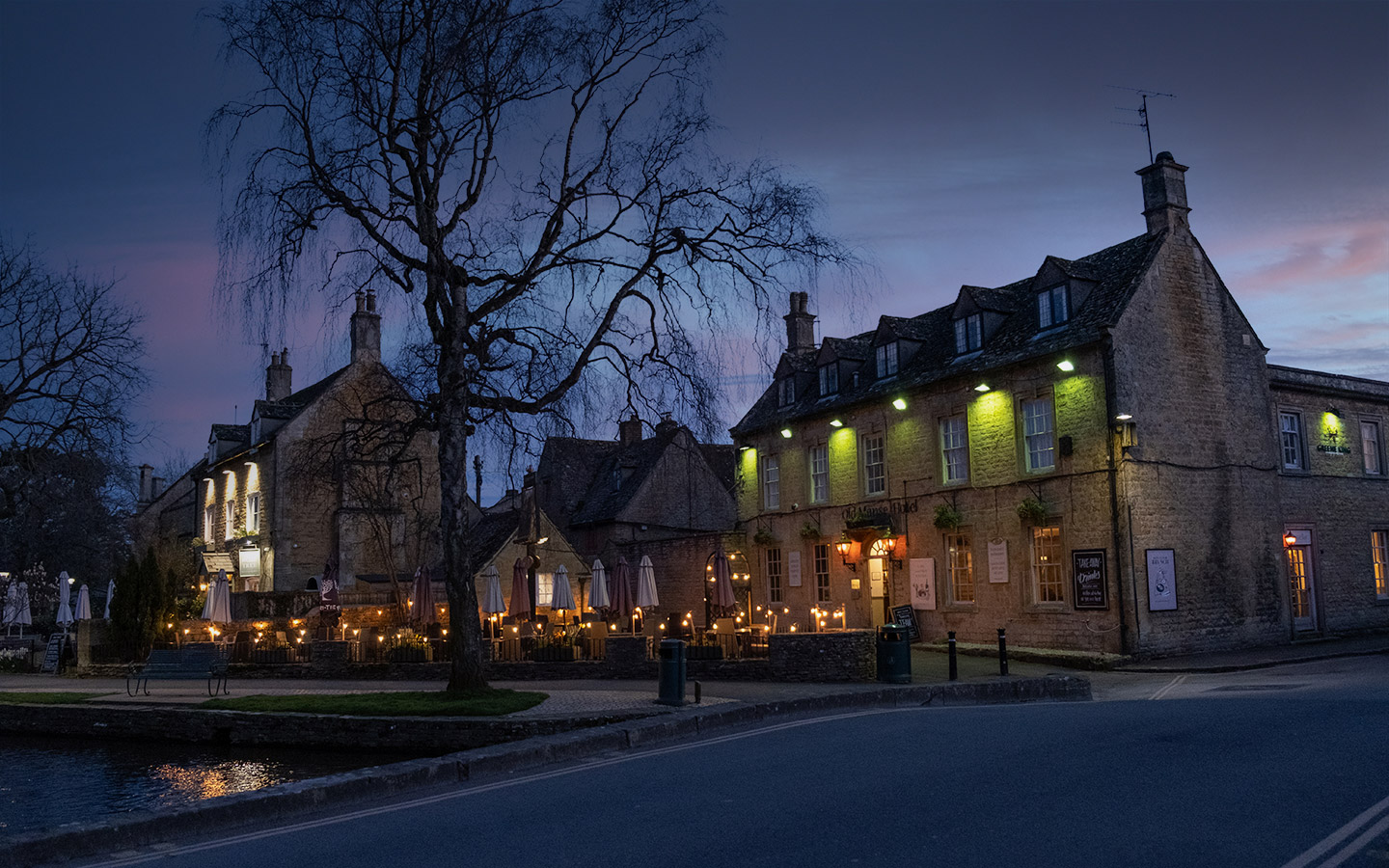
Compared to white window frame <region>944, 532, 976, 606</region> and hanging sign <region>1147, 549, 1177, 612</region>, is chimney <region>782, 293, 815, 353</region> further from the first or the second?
hanging sign <region>1147, 549, 1177, 612</region>

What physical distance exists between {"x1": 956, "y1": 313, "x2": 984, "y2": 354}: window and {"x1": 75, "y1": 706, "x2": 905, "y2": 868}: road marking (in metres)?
15.3

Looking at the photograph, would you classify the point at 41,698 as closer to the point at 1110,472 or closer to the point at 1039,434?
the point at 1039,434

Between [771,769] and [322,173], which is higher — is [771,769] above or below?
below

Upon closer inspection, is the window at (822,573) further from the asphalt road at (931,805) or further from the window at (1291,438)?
the asphalt road at (931,805)

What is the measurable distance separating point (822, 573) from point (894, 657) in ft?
45.5

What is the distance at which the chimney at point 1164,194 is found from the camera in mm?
24922

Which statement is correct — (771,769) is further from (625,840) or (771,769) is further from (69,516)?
(69,516)

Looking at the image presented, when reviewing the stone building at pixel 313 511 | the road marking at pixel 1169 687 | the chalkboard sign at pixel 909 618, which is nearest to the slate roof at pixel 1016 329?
the chalkboard sign at pixel 909 618

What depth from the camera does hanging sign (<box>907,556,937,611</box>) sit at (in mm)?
27547

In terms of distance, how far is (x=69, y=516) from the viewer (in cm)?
5044

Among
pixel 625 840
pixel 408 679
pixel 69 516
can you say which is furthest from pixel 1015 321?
pixel 69 516

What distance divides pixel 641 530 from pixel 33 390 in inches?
822

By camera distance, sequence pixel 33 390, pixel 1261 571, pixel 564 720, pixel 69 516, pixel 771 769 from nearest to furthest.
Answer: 1. pixel 771 769
2. pixel 564 720
3. pixel 1261 571
4. pixel 33 390
5. pixel 69 516

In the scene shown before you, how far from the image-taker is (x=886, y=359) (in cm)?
3061
